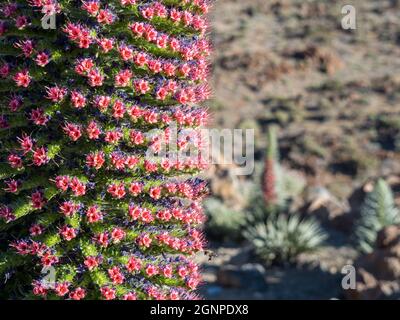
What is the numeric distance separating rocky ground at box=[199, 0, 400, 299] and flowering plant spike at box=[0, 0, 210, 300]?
497 centimetres

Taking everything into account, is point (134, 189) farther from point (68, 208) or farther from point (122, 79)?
point (122, 79)

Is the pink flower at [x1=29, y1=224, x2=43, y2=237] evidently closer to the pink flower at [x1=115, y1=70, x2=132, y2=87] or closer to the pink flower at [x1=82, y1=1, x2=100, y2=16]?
the pink flower at [x1=115, y1=70, x2=132, y2=87]

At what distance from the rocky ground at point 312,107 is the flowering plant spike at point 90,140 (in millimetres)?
4965

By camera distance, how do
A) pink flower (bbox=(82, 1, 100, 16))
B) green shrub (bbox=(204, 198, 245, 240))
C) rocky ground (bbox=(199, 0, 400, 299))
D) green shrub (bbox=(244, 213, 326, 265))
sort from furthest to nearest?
1. green shrub (bbox=(204, 198, 245, 240))
2. green shrub (bbox=(244, 213, 326, 265))
3. rocky ground (bbox=(199, 0, 400, 299))
4. pink flower (bbox=(82, 1, 100, 16))

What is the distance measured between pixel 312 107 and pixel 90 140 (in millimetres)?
24074

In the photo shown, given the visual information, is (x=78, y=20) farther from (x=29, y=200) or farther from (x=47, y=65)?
(x=29, y=200)

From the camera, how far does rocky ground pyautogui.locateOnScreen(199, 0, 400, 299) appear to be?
1020 centimetres

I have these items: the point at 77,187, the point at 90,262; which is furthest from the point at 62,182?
the point at 90,262

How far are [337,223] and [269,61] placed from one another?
19906mm

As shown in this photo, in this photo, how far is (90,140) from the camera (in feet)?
13.6

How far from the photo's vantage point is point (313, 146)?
22.5 m

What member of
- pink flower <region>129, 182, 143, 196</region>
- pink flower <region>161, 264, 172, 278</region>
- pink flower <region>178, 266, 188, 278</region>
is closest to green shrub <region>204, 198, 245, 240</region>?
pink flower <region>178, 266, 188, 278</region>

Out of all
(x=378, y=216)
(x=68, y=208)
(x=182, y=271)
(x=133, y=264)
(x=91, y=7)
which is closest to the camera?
(x=91, y=7)

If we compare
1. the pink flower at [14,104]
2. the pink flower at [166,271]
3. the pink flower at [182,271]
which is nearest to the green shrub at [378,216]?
the pink flower at [182,271]
